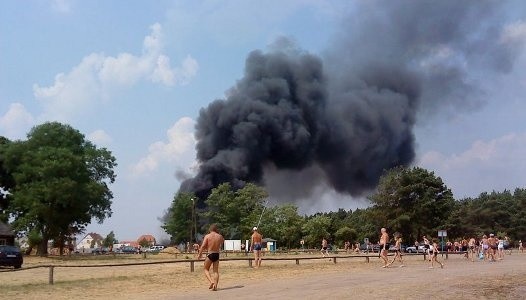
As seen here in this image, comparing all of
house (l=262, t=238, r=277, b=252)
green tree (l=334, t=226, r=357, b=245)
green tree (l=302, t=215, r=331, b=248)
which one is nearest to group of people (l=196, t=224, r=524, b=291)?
house (l=262, t=238, r=277, b=252)

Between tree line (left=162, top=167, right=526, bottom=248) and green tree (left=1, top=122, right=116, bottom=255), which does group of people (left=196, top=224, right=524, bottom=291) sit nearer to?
green tree (left=1, top=122, right=116, bottom=255)

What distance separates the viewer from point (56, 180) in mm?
53031

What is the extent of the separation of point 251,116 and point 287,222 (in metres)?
18.2

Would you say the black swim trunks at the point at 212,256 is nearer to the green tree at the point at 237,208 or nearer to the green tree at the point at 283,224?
the green tree at the point at 237,208

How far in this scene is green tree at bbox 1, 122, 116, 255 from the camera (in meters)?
53.7

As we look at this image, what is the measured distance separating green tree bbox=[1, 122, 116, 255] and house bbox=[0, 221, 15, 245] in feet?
3.51

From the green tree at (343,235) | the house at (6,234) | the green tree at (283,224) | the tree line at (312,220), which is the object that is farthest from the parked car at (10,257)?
the green tree at (343,235)

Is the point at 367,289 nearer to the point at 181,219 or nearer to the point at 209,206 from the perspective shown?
the point at 209,206

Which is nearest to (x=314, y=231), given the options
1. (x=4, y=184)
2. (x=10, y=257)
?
(x=4, y=184)

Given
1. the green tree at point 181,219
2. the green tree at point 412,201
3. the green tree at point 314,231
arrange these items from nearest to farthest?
the green tree at point 412,201 < the green tree at point 181,219 < the green tree at point 314,231

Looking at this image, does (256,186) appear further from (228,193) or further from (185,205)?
(185,205)

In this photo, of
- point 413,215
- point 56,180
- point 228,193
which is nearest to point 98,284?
point 56,180

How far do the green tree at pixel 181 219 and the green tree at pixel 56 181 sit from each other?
29.5 metres

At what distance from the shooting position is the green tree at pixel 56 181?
5366 centimetres
